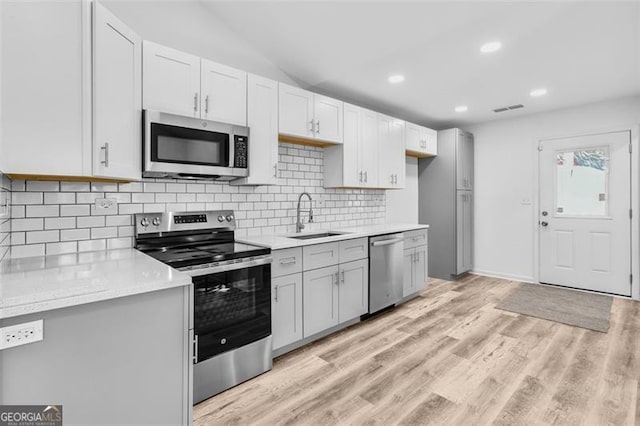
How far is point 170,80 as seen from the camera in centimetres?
216

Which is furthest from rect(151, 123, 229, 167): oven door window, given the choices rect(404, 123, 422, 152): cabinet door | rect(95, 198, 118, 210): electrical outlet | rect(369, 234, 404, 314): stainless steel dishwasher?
rect(404, 123, 422, 152): cabinet door

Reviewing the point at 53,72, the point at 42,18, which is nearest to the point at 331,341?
the point at 53,72

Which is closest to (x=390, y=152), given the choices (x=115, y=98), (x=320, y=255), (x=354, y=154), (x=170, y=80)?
(x=354, y=154)

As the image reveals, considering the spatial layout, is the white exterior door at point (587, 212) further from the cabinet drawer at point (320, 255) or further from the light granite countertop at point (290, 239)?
the cabinet drawer at point (320, 255)

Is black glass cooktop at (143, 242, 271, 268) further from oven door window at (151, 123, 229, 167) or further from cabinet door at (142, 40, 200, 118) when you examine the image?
cabinet door at (142, 40, 200, 118)

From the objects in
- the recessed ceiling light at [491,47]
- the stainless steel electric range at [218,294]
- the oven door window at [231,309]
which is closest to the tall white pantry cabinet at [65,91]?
the stainless steel electric range at [218,294]

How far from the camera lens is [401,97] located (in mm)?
3984

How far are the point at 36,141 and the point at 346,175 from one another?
260 cm

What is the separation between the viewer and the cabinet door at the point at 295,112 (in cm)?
286

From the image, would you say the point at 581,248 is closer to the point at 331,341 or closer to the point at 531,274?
the point at 531,274

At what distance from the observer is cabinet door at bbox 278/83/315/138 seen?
9.37 feet

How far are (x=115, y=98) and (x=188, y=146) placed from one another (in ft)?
1.69

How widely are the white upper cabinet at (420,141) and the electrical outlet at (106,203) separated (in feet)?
11.5

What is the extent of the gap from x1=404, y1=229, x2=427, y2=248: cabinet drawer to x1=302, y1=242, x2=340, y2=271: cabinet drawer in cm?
125
